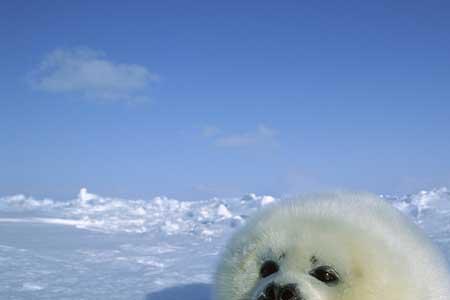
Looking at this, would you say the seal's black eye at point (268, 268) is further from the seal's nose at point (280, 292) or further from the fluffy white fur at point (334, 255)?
the seal's nose at point (280, 292)

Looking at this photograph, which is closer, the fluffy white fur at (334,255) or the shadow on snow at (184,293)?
the fluffy white fur at (334,255)

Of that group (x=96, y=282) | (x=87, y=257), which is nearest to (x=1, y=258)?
(x=87, y=257)

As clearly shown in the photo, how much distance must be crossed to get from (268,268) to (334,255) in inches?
14.6

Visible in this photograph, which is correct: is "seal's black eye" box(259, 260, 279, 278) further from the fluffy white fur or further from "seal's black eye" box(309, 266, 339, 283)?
"seal's black eye" box(309, 266, 339, 283)

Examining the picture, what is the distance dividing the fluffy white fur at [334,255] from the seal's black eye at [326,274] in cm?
2

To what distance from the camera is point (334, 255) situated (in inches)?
96.7

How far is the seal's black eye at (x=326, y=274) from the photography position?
2.42 m

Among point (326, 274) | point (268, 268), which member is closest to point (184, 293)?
point (268, 268)

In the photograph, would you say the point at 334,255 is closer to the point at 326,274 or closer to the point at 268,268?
the point at 326,274

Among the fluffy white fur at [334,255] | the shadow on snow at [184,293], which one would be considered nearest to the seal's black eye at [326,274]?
the fluffy white fur at [334,255]

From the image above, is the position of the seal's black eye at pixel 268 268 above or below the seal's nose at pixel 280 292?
above

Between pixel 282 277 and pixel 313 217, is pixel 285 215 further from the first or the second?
pixel 282 277

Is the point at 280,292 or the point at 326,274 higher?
the point at 326,274

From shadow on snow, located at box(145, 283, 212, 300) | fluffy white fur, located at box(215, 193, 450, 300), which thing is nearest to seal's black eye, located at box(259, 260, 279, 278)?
fluffy white fur, located at box(215, 193, 450, 300)
